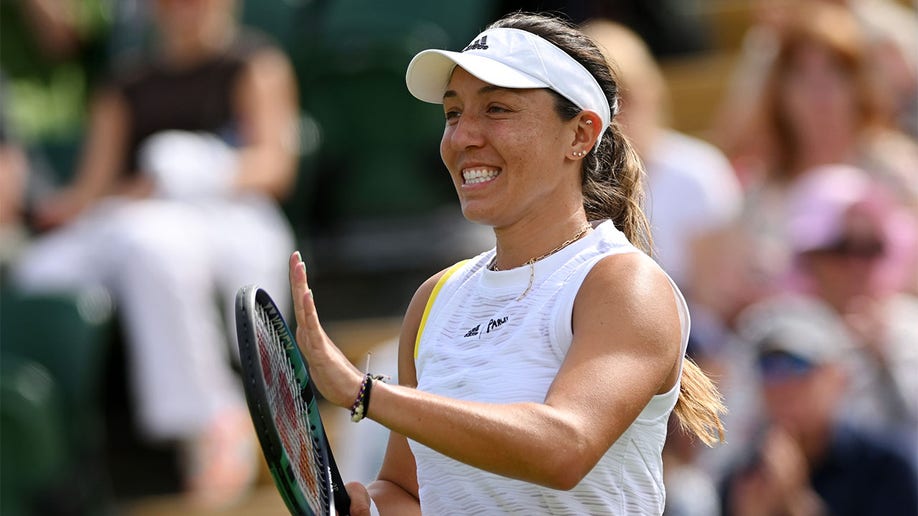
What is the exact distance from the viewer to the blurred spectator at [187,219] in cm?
545

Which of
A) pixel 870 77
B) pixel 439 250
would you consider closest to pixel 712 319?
pixel 870 77

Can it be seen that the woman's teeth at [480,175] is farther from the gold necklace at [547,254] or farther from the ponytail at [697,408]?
the ponytail at [697,408]

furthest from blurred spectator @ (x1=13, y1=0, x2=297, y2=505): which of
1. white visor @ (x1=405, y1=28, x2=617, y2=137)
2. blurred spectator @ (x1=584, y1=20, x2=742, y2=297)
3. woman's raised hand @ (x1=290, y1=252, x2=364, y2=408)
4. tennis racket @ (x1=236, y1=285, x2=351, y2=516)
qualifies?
woman's raised hand @ (x1=290, y1=252, x2=364, y2=408)

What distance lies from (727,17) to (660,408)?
5.21 meters

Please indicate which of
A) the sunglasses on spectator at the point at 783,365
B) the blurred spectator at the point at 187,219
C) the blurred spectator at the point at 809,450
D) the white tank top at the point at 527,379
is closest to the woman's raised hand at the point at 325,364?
the white tank top at the point at 527,379

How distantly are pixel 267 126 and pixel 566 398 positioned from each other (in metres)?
3.99

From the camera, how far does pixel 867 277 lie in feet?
16.5

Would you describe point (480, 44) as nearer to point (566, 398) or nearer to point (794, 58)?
point (566, 398)

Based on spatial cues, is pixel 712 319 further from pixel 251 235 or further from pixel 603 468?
pixel 603 468

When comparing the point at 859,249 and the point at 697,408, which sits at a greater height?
the point at 697,408

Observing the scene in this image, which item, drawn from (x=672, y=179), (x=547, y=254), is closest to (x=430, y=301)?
(x=547, y=254)

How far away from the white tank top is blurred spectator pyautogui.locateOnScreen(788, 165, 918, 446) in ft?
8.41

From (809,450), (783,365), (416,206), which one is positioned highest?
(416,206)

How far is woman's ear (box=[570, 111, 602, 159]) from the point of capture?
2.35 m
